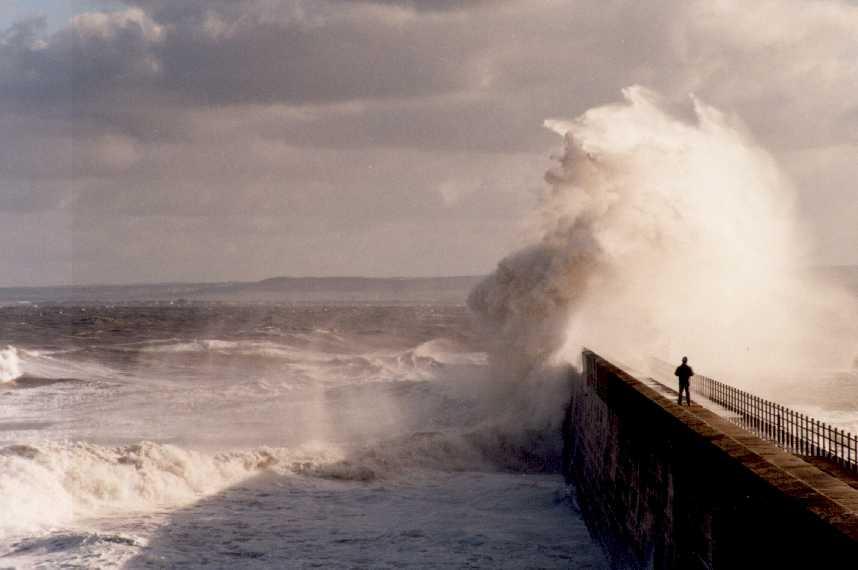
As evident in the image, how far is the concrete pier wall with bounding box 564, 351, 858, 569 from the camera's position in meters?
7.00

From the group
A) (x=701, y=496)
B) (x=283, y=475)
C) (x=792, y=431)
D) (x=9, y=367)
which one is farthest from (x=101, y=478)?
(x=9, y=367)

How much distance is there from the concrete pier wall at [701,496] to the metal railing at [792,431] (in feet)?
4.00

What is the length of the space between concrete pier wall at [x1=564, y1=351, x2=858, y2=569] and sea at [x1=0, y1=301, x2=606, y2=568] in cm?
183

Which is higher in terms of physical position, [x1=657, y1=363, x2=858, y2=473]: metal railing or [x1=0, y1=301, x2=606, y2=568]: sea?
[x1=657, y1=363, x2=858, y2=473]: metal railing

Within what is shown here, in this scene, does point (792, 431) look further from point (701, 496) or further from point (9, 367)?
point (9, 367)

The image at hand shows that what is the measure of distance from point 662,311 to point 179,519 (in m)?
19.6

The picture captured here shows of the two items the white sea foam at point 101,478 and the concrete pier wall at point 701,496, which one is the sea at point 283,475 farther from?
the concrete pier wall at point 701,496

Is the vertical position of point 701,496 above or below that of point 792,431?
above

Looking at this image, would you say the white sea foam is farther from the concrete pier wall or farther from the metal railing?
the metal railing

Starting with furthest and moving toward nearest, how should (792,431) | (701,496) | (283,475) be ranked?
1. (283,475)
2. (792,431)
3. (701,496)

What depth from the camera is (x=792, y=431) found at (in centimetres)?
1570

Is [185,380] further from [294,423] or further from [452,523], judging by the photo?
[452,523]

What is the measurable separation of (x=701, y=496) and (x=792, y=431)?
7.29m

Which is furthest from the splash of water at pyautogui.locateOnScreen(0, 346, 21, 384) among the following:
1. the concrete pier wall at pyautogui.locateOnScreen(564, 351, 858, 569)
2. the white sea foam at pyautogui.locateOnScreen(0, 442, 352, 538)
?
the concrete pier wall at pyautogui.locateOnScreen(564, 351, 858, 569)
